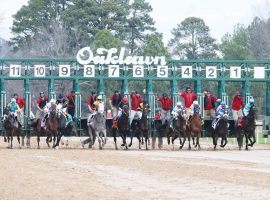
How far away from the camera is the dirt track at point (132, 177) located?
22.3m

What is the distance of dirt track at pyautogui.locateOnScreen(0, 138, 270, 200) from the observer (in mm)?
22344

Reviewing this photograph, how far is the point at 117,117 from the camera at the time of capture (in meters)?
46.7

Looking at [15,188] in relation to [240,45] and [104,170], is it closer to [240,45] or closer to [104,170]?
[104,170]

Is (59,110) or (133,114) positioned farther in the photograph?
(133,114)

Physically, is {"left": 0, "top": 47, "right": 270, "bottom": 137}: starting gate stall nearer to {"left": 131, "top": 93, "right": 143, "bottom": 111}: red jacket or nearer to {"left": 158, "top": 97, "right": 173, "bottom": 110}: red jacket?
{"left": 131, "top": 93, "right": 143, "bottom": 111}: red jacket

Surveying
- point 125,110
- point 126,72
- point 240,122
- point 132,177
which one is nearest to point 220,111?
point 240,122

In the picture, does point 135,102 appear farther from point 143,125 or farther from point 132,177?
point 132,177

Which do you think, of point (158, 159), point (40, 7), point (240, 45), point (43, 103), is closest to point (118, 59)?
point (43, 103)

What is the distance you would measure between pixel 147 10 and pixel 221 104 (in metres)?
70.1

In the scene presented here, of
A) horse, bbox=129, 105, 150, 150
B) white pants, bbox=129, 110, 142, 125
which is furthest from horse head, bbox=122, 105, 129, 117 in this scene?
white pants, bbox=129, 110, 142, 125

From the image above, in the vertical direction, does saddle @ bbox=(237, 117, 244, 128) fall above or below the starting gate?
below

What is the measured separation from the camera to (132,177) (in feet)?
88.9

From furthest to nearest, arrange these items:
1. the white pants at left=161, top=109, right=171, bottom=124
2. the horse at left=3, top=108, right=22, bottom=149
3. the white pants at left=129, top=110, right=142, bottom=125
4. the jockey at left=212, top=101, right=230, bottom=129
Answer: the white pants at left=161, top=109, right=171, bottom=124, the white pants at left=129, top=110, right=142, bottom=125, the horse at left=3, top=108, right=22, bottom=149, the jockey at left=212, top=101, right=230, bottom=129

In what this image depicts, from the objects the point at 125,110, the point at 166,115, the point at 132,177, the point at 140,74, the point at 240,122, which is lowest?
the point at 132,177
